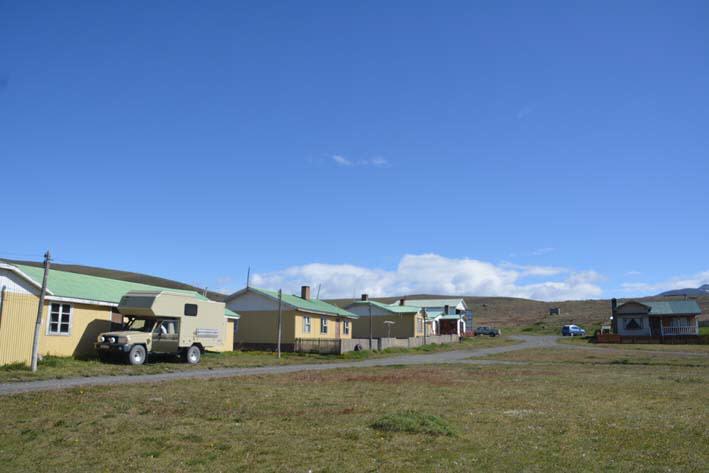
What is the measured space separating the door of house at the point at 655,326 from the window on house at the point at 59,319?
6939cm

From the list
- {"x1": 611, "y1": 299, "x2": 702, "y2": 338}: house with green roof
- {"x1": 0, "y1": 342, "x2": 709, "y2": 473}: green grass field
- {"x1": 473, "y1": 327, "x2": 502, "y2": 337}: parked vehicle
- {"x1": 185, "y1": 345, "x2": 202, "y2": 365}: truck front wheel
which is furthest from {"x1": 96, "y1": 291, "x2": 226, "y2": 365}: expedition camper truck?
{"x1": 473, "y1": 327, "x2": 502, "y2": 337}: parked vehicle

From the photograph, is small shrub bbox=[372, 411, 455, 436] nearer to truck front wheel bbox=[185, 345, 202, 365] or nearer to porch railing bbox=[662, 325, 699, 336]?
truck front wheel bbox=[185, 345, 202, 365]

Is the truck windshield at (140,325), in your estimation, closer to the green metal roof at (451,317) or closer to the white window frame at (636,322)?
the green metal roof at (451,317)

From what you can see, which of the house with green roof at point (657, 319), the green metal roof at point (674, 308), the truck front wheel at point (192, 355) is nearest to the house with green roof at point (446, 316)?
the house with green roof at point (657, 319)

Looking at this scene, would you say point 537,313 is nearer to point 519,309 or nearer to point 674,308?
point 519,309

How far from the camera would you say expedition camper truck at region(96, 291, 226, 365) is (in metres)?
27.2

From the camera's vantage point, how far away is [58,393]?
16.5 metres

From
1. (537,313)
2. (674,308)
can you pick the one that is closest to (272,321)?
(674,308)

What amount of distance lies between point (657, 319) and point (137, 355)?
6799 centimetres

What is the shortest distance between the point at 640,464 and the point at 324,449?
5098mm

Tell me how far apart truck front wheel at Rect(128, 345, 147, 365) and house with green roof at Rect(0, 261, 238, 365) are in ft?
12.9

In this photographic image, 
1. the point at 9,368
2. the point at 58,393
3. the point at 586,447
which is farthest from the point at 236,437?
the point at 9,368

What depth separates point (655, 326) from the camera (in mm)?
74688

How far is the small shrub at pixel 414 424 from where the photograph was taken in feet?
38.2
